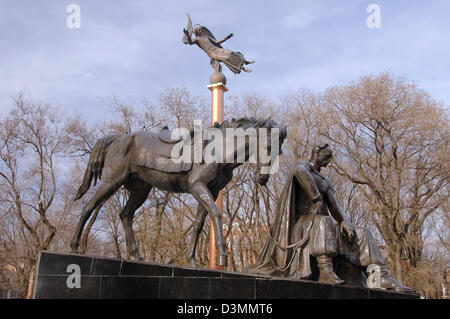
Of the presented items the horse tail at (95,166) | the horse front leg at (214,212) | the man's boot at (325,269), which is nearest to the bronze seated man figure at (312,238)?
the man's boot at (325,269)

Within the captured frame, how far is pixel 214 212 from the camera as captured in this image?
5.54 metres

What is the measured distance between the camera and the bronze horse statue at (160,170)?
5883mm

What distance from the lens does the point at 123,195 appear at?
62.7 feet

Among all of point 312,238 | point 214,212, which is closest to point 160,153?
point 214,212

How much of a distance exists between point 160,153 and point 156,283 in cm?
202

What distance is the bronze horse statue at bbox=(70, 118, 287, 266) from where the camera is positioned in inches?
232

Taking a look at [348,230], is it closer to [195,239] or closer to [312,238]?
[312,238]

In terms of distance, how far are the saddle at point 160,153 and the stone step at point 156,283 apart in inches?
60.9

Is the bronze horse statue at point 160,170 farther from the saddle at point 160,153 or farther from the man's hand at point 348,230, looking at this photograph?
the man's hand at point 348,230

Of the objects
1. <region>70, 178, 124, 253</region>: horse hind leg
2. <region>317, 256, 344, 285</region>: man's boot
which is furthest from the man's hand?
<region>70, 178, 124, 253</region>: horse hind leg

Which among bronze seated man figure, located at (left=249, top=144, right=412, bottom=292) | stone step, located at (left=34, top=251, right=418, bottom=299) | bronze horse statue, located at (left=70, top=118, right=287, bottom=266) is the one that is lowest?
stone step, located at (left=34, top=251, right=418, bottom=299)

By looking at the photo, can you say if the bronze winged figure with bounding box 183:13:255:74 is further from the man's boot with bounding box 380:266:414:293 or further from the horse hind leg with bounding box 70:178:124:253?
the man's boot with bounding box 380:266:414:293

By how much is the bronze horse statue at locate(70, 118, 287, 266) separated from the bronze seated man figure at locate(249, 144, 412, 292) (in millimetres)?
589
